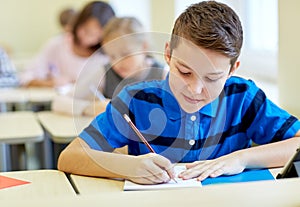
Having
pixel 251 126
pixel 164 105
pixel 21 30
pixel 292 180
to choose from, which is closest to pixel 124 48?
pixel 164 105

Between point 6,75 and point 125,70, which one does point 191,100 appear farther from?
point 6,75

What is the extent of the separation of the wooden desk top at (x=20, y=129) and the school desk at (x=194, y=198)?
1182mm

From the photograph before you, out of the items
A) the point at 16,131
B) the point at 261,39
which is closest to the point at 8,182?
the point at 16,131

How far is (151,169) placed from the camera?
1129 mm

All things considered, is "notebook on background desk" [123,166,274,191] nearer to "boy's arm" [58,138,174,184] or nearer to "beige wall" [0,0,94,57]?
"boy's arm" [58,138,174,184]

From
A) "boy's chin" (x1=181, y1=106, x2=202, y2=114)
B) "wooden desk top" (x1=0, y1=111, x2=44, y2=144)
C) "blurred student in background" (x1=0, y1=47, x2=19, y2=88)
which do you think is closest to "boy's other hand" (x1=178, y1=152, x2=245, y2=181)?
"boy's chin" (x1=181, y1=106, x2=202, y2=114)

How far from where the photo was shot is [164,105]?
122 centimetres

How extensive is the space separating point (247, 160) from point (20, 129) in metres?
1.12

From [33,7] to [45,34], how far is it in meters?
0.28

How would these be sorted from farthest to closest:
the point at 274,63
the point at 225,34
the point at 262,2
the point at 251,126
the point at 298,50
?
the point at 262,2, the point at 274,63, the point at 298,50, the point at 251,126, the point at 225,34

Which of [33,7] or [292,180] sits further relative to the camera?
[33,7]

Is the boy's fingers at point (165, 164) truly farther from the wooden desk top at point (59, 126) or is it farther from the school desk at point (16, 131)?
the school desk at point (16, 131)

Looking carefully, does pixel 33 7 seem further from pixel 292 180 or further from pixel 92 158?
pixel 292 180

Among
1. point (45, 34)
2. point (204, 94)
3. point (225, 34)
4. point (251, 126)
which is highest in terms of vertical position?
point (225, 34)
